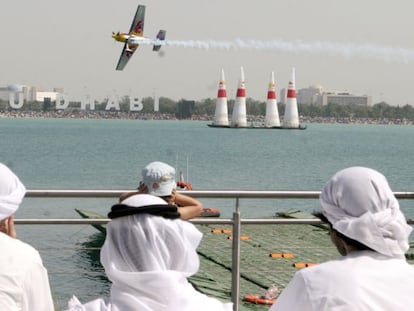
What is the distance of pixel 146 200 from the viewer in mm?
3281

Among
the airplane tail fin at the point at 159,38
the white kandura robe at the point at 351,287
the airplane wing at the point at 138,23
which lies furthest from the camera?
the airplane wing at the point at 138,23

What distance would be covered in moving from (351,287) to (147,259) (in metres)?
0.63

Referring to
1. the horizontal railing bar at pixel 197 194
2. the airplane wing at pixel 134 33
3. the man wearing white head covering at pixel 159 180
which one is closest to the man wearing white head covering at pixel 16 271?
the man wearing white head covering at pixel 159 180

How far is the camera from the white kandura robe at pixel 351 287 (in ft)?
10.1

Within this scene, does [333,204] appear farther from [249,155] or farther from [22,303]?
[249,155]

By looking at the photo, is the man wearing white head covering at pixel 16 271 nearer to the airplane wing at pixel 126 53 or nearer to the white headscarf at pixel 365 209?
the white headscarf at pixel 365 209

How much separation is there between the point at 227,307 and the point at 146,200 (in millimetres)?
487

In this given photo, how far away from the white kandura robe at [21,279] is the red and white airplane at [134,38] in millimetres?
43428

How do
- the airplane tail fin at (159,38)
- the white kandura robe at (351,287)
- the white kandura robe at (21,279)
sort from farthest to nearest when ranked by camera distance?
the airplane tail fin at (159,38) < the white kandura robe at (21,279) < the white kandura robe at (351,287)

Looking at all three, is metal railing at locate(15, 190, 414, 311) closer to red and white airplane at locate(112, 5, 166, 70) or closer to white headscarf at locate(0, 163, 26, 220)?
white headscarf at locate(0, 163, 26, 220)

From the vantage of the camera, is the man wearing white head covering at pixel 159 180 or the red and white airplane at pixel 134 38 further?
the red and white airplane at pixel 134 38

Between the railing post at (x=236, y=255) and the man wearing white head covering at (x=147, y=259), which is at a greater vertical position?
the man wearing white head covering at (x=147, y=259)

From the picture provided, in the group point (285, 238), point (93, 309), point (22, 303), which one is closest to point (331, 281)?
point (93, 309)

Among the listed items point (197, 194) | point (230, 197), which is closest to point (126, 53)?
point (230, 197)
